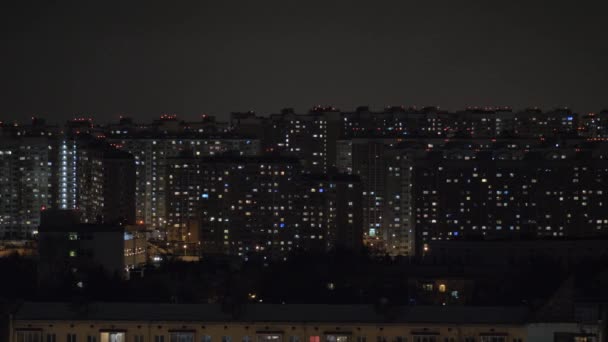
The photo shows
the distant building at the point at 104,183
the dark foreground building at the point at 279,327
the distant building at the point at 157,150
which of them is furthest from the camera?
the distant building at the point at 157,150

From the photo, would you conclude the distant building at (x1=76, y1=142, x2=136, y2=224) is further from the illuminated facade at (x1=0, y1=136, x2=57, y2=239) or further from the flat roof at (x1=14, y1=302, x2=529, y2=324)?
the flat roof at (x1=14, y1=302, x2=529, y2=324)

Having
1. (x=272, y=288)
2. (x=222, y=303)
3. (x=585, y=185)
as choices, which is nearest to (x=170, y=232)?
(x=585, y=185)

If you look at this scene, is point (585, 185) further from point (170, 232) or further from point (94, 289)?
point (94, 289)

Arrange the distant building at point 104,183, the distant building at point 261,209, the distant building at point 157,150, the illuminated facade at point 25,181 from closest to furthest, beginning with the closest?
the distant building at point 261,209
the distant building at point 104,183
the illuminated facade at point 25,181
the distant building at point 157,150

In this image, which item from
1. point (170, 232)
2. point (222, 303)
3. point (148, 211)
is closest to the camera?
point (222, 303)

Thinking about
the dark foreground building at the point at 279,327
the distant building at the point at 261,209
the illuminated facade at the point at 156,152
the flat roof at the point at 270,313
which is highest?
the illuminated facade at the point at 156,152

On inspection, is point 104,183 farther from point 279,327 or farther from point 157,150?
point 279,327

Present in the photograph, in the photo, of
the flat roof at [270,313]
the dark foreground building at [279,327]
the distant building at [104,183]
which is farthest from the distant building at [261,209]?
the dark foreground building at [279,327]

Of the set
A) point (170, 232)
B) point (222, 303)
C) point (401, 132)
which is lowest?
point (222, 303)

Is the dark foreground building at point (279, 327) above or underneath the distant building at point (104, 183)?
underneath

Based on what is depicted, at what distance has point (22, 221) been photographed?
3325 cm

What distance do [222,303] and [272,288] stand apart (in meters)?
6.30

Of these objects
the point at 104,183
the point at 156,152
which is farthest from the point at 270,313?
the point at 156,152

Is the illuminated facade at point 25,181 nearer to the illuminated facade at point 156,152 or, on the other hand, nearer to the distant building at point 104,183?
the distant building at point 104,183
